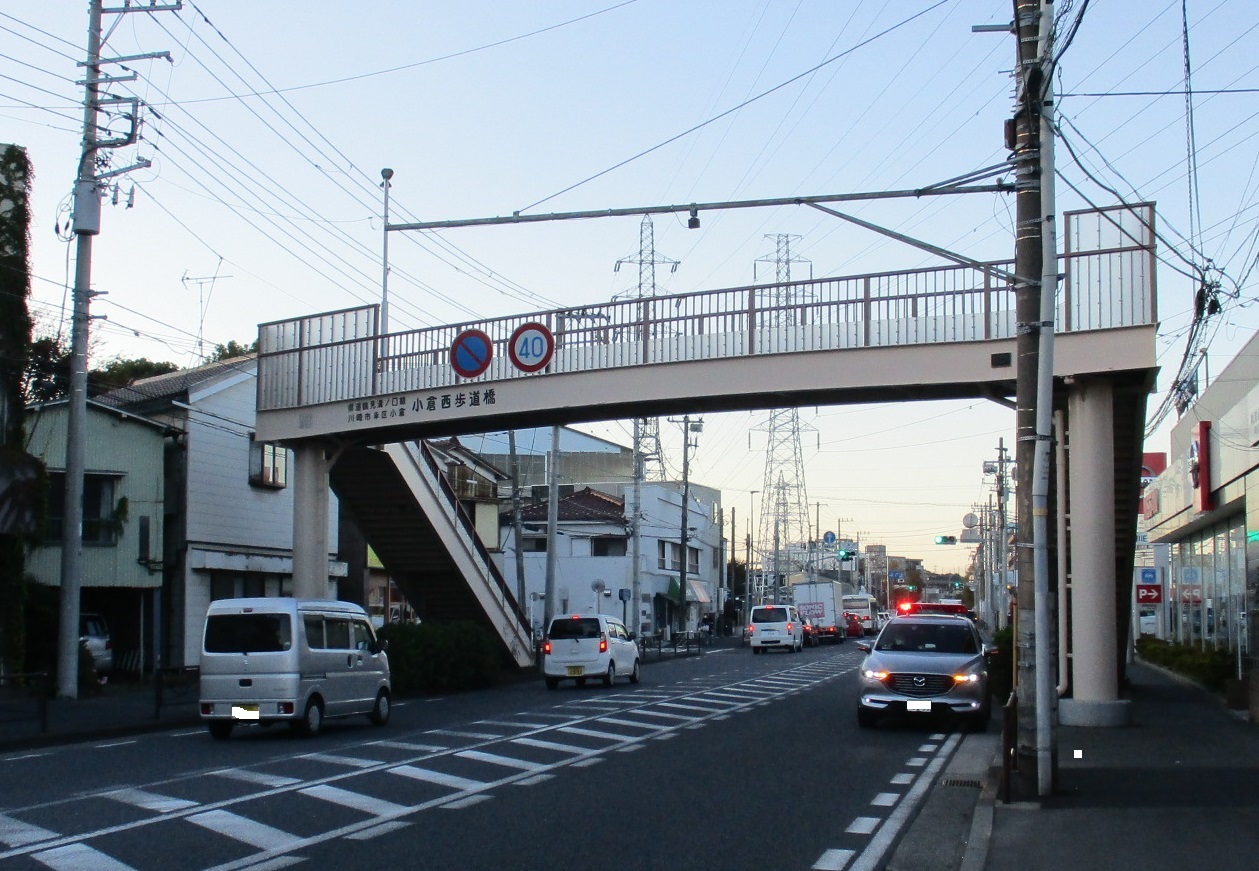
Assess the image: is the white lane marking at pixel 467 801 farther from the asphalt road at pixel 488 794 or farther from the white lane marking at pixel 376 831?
the white lane marking at pixel 376 831

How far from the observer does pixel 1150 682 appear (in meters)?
30.8

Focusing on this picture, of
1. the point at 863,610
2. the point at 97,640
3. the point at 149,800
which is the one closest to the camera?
the point at 149,800

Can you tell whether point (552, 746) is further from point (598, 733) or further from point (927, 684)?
point (927, 684)

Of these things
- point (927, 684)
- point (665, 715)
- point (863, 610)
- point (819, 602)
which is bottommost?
point (863, 610)

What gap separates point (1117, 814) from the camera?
1102 cm

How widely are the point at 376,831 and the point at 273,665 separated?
8.40 meters

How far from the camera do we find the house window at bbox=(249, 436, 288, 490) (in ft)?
117

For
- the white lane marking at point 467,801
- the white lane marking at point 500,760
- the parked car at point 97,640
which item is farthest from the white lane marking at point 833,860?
the parked car at point 97,640

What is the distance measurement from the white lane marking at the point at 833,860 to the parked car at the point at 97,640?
73.4 ft

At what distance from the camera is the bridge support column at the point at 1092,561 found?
19453 millimetres

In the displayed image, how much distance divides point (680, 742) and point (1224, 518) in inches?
696

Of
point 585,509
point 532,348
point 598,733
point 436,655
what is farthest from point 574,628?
point 585,509

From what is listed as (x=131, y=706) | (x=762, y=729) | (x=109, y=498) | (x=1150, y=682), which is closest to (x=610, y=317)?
(x=762, y=729)

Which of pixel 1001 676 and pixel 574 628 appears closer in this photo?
pixel 1001 676
